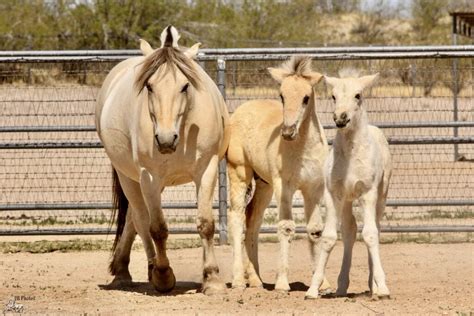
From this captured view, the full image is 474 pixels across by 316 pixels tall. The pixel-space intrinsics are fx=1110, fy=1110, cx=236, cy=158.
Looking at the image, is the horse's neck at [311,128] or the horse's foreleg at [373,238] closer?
the horse's foreleg at [373,238]

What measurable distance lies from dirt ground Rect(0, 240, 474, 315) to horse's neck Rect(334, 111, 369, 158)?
108 centimetres

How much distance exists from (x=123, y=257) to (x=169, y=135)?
85.0 inches

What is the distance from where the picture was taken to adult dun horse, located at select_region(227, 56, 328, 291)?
849 centimetres

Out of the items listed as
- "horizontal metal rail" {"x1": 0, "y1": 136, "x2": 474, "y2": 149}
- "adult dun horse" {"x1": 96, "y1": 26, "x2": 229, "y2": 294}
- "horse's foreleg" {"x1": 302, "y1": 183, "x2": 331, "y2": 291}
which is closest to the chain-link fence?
"horizontal metal rail" {"x1": 0, "y1": 136, "x2": 474, "y2": 149}

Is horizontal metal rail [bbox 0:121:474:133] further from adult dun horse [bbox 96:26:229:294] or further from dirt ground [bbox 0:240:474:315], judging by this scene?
adult dun horse [bbox 96:26:229:294]

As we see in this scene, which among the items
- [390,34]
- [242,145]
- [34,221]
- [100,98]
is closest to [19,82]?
[34,221]

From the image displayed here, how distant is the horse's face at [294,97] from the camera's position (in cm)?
825

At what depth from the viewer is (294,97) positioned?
8.40 meters

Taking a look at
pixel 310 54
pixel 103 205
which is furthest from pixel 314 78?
pixel 103 205

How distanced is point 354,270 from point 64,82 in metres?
7.26

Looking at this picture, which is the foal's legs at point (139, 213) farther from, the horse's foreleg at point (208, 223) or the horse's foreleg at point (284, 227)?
the horse's foreleg at point (284, 227)

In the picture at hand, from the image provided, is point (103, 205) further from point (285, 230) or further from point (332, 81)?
point (332, 81)

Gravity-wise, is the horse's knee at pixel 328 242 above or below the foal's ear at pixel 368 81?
below

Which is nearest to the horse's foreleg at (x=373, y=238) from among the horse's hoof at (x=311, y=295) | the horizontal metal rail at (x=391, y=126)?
the horse's hoof at (x=311, y=295)
